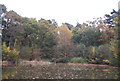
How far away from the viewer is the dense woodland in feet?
82.2

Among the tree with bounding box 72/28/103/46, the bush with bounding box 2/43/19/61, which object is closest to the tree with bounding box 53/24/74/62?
the tree with bounding box 72/28/103/46

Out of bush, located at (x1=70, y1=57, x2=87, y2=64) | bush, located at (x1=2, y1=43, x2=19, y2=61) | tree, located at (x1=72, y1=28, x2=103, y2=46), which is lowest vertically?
bush, located at (x1=70, y1=57, x2=87, y2=64)

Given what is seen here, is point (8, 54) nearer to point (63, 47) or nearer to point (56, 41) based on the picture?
point (63, 47)

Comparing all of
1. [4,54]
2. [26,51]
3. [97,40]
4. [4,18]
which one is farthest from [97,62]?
[4,18]

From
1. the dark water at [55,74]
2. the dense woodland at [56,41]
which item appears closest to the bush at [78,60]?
the dense woodland at [56,41]


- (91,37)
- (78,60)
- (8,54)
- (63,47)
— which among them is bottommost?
(78,60)

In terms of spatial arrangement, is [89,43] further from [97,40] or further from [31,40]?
[31,40]

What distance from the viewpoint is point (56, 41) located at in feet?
94.5

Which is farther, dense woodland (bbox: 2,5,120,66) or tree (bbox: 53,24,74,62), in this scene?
tree (bbox: 53,24,74,62)

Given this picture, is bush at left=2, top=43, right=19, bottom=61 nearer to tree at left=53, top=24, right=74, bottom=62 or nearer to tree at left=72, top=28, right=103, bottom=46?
tree at left=53, top=24, right=74, bottom=62

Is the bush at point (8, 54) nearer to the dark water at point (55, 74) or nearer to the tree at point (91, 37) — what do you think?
the dark water at point (55, 74)

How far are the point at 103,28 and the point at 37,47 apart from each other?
35.9ft

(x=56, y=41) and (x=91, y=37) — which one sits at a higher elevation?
(x=91, y=37)

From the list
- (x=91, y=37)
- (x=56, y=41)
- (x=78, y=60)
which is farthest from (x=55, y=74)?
(x=91, y=37)
